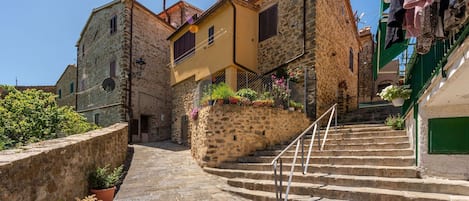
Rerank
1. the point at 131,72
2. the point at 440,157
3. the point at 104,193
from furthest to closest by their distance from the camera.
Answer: the point at 131,72 < the point at 104,193 < the point at 440,157

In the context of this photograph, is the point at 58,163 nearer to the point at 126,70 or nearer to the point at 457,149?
the point at 457,149

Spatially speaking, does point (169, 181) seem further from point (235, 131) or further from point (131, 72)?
point (131, 72)

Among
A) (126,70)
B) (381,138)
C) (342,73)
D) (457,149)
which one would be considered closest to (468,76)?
(457,149)

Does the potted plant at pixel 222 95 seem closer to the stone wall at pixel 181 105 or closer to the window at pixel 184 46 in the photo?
the stone wall at pixel 181 105

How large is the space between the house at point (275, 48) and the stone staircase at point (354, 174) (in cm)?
326

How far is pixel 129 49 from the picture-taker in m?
17.4

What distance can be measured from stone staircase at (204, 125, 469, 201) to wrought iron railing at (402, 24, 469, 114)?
1287 millimetres

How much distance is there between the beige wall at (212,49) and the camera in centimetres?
1229

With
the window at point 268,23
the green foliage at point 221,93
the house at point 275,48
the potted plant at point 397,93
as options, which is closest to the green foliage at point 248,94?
the green foliage at point 221,93

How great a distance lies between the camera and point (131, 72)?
17406 millimetres

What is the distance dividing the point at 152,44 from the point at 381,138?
15320mm

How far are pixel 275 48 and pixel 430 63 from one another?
812 cm

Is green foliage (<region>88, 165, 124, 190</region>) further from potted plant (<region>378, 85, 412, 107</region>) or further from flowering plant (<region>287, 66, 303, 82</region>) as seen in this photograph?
flowering plant (<region>287, 66, 303, 82</region>)

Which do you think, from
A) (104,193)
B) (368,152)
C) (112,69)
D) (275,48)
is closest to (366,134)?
(368,152)
